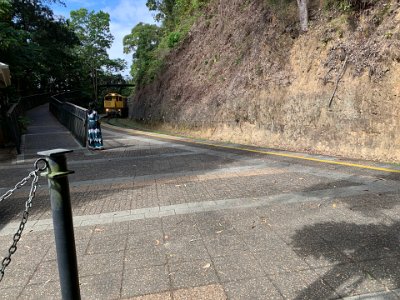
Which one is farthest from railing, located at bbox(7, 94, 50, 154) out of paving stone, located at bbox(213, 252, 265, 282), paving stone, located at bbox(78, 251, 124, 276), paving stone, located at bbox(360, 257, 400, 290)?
paving stone, located at bbox(360, 257, 400, 290)

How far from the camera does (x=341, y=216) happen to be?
14.9ft

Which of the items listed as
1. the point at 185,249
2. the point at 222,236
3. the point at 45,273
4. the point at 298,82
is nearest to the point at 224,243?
the point at 222,236

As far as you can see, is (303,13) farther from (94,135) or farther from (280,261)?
(280,261)

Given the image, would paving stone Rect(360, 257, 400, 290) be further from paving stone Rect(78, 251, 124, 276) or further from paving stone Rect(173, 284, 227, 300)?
paving stone Rect(78, 251, 124, 276)

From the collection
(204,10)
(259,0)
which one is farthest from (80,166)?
(204,10)

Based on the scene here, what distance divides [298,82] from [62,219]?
452 inches

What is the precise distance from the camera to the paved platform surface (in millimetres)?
3078

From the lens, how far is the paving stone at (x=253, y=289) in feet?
9.50

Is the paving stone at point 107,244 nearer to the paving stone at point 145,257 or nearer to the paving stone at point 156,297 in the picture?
the paving stone at point 145,257

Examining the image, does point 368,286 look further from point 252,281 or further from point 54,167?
point 54,167

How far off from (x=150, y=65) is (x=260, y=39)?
1817 centimetres

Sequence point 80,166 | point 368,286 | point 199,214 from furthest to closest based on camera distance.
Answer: point 80,166 < point 199,214 < point 368,286

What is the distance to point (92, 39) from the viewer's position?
200 ft

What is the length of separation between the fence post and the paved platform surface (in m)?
0.94
